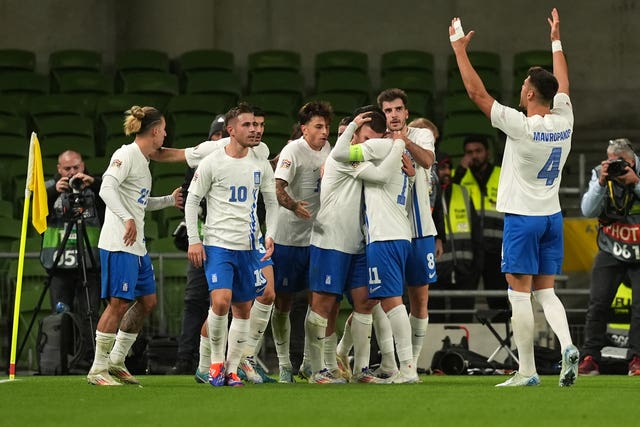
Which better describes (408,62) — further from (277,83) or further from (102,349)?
(102,349)

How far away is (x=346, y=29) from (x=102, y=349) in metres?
11.2

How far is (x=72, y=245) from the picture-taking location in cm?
1212

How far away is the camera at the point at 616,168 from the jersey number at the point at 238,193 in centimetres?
351

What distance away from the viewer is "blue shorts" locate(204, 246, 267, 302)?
9055 mm

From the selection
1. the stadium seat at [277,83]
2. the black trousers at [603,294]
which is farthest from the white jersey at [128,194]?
the stadium seat at [277,83]

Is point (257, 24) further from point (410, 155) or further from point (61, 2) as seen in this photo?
point (410, 155)

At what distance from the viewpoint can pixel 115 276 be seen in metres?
9.32

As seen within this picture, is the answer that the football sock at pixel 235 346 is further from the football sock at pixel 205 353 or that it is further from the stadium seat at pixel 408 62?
the stadium seat at pixel 408 62

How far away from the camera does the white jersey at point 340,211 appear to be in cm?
963

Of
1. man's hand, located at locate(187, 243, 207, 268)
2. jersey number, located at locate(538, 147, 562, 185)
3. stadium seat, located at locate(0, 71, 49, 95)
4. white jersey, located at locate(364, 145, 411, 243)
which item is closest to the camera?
jersey number, located at locate(538, 147, 562, 185)

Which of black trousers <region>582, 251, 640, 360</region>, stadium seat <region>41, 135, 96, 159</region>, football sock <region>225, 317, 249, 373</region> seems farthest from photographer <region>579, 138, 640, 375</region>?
stadium seat <region>41, 135, 96, 159</region>

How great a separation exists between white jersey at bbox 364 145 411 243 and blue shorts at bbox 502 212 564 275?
925mm

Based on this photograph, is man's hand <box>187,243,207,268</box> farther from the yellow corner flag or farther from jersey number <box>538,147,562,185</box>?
jersey number <box>538,147,562,185</box>

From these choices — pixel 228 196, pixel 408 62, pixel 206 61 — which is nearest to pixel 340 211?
pixel 228 196
